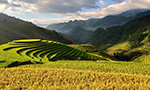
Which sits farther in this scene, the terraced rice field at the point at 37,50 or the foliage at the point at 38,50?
the terraced rice field at the point at 37,50

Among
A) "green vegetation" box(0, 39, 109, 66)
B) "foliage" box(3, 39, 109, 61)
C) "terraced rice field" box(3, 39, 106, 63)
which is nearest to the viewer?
"green vegetation" box(0, 39, 109, 66)

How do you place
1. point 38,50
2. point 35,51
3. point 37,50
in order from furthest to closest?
point 38,50 < point 37,50 < point 35,51

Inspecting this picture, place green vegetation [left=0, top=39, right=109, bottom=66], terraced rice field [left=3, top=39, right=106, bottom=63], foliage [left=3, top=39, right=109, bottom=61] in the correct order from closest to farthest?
green vegetation [left=0, top=39, right=109, bottom=66] < foliage [left=3, top=39, right=109, bottom=61] < terraced rice field [left=3, top=39, right=106, bottom=63]

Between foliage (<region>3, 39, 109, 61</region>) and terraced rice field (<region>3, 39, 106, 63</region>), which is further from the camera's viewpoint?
terraced rice field (<region>3, 39, 106, 63</region>)

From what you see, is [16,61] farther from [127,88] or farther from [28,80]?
[127,88]

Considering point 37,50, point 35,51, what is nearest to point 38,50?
point 37,50

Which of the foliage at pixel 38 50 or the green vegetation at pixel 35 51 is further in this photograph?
the foliage at pixel 38 50

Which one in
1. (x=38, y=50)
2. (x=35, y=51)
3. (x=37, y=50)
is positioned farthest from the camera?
(x=38, y=50)

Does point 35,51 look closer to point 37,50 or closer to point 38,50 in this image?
point 37,50

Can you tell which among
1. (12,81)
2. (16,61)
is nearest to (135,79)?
(12,81)

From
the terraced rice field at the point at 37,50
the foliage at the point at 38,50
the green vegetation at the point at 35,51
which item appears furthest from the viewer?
the terraced rice field at the point at 37,50

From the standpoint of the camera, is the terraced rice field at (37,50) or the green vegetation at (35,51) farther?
the terraced rice field at (37,50)

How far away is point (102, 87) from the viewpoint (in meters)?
10.6

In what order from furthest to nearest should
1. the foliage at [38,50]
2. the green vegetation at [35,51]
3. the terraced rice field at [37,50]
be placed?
1. the terraced rice field at [37,50]
2. the foliage at [38,50]
3. the green vegetation at [35,51]
